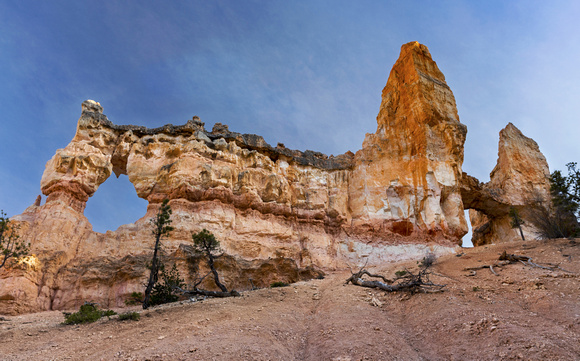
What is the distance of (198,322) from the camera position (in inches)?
483

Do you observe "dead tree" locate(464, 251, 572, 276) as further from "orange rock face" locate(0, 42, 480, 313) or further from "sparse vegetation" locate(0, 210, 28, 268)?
"sparse vegetation" locate(0, 210, 28, 268)

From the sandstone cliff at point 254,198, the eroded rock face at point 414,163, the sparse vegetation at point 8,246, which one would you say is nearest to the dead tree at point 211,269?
the sandstone cliff at point 254,198

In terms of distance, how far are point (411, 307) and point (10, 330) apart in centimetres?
1500

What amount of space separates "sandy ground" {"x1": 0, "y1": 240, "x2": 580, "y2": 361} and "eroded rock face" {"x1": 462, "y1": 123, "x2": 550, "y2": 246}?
84.8 ft

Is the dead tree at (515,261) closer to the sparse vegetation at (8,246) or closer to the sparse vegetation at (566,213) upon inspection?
the sparse vegetation at (566,213)

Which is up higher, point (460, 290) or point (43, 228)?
point (43, 228)

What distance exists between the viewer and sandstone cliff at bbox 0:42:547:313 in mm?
22750

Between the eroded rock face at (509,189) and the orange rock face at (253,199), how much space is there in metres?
6.93

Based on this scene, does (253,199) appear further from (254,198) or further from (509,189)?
(509,189)

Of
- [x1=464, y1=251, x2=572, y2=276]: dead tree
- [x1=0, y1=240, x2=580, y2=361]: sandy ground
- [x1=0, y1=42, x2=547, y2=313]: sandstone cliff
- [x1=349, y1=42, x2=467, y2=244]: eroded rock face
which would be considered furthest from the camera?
[x1=349, y1=42, x2=467, y2=244]: eroded rock face

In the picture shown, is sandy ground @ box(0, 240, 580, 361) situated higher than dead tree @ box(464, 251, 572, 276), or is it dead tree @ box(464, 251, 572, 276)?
dead tree @ box(464, 251, 572, 276)

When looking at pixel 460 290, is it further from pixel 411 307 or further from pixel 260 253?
pixel 260 253

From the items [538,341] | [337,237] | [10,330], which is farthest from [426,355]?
[337,237]

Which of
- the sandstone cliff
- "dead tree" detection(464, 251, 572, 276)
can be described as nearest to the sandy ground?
"dead tree" detection(464, 251, 572, 276)
